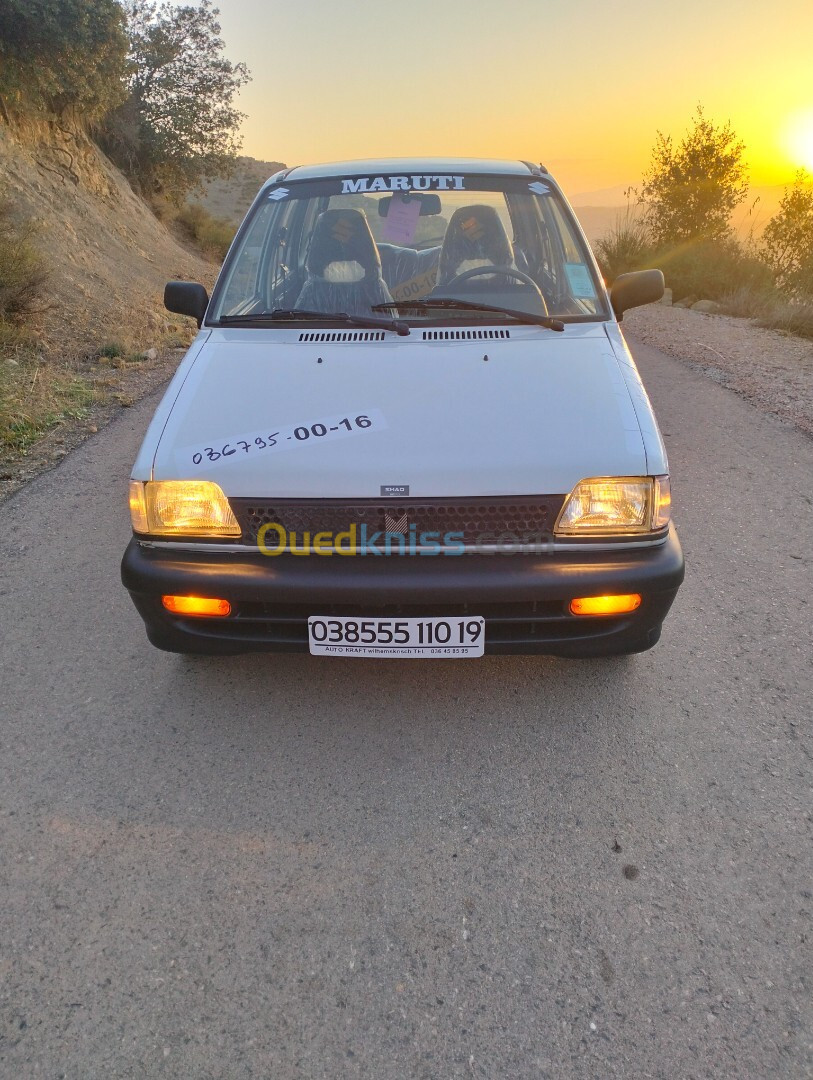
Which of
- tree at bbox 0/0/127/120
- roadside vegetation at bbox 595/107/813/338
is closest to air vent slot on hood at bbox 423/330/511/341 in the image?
roadside vegetation at bbox 595/107/813/338

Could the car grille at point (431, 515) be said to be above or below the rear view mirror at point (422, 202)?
below

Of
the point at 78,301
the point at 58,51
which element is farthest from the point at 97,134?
the point at 78,301

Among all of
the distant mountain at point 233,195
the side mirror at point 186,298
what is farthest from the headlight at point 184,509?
the distant mountain at point 233,195

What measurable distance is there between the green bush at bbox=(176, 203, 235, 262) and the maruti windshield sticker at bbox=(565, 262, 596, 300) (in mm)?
20218

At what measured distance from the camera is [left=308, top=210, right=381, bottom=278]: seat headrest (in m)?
3.48

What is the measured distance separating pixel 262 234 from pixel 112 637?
207 cm

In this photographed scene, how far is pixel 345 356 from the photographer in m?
2.90

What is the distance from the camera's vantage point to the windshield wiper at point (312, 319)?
122 inches

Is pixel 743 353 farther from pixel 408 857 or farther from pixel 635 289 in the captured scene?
pixel 408 857

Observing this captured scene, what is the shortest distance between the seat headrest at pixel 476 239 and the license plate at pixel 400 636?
6.10ft

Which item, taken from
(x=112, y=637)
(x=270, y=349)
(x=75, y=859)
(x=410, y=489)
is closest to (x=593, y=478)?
(x=410, y=489)

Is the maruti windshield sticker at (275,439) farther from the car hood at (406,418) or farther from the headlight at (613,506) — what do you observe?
the headlight at (613,506)

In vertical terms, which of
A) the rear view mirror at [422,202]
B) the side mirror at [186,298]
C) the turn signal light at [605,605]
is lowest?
the turn signal light at [605,605]

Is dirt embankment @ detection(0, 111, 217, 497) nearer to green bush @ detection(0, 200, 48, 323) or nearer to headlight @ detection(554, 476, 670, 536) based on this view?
green bush @ detection(0, 200, 48, 323)
